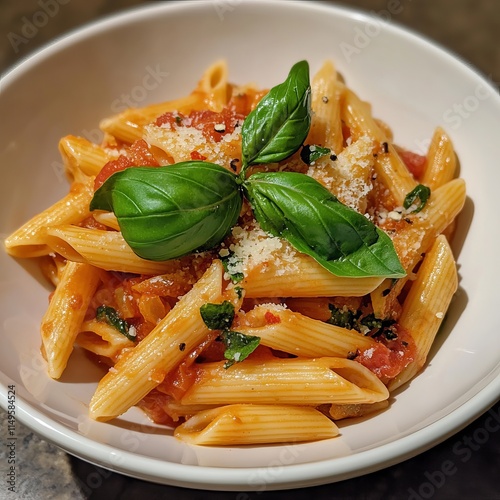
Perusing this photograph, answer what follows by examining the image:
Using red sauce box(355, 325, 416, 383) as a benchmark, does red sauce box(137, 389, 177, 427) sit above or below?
below

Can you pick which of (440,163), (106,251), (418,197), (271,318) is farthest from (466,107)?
(106,251)

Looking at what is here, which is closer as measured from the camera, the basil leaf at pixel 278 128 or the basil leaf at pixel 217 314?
the basil leaf at pixel 217 314

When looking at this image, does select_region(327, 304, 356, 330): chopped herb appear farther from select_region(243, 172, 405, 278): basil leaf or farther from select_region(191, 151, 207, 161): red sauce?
select_region(191, 151, 207, 161): red sauce

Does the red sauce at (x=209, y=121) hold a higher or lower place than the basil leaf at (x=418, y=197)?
higher

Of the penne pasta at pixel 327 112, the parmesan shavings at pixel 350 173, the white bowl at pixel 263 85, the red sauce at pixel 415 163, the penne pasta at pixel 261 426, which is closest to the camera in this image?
the white bowl at pixel 263 85

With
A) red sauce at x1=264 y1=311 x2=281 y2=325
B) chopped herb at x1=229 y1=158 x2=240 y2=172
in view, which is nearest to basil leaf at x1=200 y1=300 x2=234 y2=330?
red sauce at x1=264 y1=311 x2=281 y2=325

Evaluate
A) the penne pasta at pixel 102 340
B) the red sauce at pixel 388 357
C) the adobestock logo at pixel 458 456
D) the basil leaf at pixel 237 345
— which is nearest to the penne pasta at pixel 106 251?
the penne pasta at pixel 102 340

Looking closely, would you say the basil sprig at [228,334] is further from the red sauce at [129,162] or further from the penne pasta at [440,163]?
the penne pasta at [440,163]
